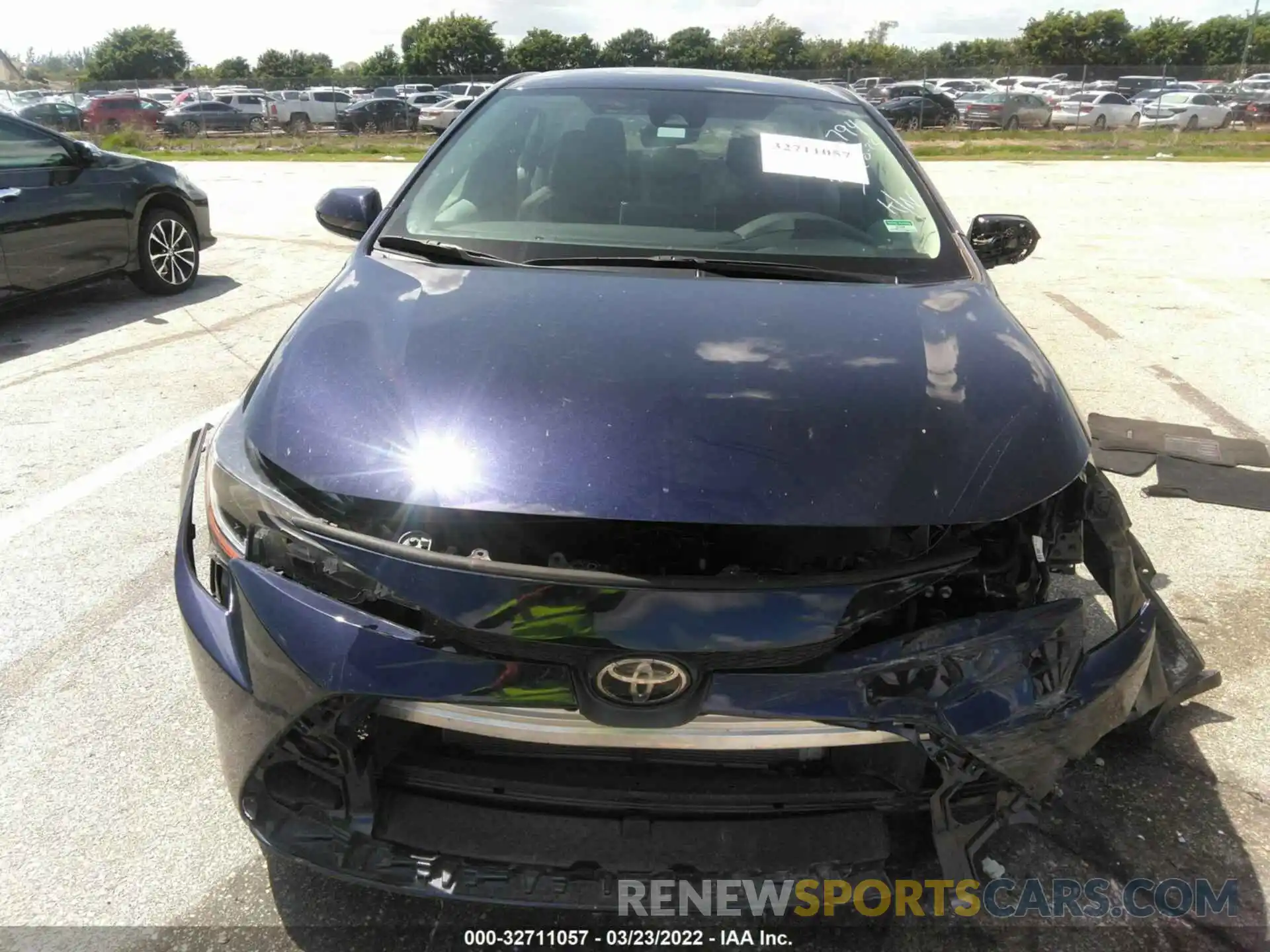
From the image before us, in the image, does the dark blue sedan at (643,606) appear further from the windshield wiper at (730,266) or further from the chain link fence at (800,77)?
the chain link fence at (800,77)

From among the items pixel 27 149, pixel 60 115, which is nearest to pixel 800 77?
pixel 60 115

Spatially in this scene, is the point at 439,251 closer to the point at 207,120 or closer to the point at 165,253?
the point at 165,253

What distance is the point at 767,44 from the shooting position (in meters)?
79.8

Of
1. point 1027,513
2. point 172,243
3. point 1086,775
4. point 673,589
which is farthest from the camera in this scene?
point 172,243

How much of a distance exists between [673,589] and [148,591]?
233 centimetres

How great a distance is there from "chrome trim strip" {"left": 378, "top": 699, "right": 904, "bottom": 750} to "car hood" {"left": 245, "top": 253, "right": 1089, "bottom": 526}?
34 centimetres

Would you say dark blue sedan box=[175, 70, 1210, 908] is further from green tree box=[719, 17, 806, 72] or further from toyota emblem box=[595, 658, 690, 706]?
green tree box=[719, 17, 806, 72]

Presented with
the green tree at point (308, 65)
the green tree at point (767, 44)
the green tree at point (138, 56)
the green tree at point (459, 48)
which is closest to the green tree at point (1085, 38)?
the green tree at point (767, 44)

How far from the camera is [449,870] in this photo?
65.1 inches

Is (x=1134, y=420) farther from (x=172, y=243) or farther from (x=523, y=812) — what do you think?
(x=172, y=243)

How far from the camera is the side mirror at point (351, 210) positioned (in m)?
3.32

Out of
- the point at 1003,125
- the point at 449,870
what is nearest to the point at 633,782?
the point at 449,870

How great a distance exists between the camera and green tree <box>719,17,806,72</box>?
6719cm

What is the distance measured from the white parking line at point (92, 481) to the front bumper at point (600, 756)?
2376 mm
